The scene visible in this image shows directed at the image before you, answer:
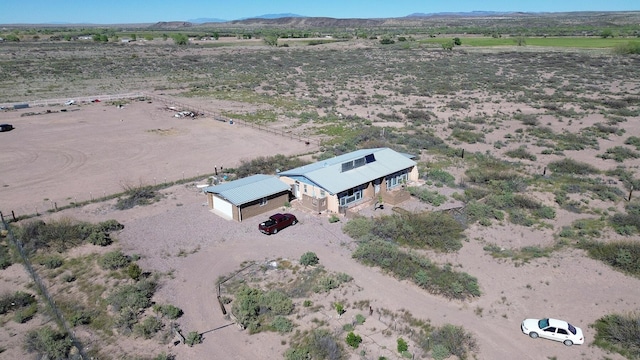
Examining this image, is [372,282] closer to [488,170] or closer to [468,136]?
[488,170]

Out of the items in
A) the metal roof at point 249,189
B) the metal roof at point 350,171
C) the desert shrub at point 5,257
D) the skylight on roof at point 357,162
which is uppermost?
the skylight on roof at point 357,162

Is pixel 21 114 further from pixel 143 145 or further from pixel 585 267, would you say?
pixel 585 267

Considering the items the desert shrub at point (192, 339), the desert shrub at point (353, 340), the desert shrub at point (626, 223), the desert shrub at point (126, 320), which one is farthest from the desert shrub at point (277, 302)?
the desert shrub at point (626, 223)

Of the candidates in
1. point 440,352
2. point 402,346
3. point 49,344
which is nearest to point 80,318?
point 49,344

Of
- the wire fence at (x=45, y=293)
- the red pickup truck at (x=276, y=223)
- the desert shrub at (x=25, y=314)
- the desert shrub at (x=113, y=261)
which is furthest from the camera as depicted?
the red pickup truck at (x=276, y=223)

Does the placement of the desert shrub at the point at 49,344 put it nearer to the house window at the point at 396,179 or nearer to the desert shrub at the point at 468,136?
the house window at the point at 396,179

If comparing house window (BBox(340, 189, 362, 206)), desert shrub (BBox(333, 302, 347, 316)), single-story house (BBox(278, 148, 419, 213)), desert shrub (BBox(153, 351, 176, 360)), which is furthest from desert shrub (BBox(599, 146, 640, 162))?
desert shrub (BBox(153, 351, 176, 360))
